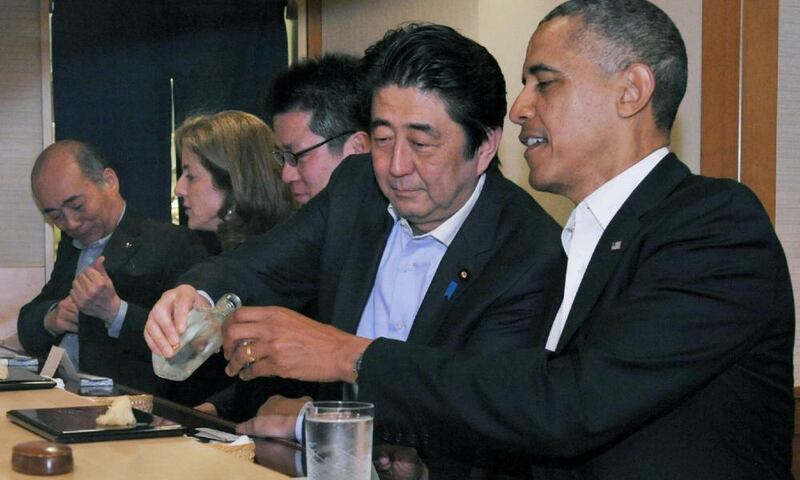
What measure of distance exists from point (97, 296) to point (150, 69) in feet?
4.82

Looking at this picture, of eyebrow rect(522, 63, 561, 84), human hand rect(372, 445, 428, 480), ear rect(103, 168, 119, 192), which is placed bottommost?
human hand rect(372, 445, 428, 480)

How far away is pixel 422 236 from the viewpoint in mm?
2188

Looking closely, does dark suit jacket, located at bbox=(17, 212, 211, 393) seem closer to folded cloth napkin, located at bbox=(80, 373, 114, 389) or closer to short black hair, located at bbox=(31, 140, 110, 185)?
short black hair, located at bbox=(31, 140, 110, 185)

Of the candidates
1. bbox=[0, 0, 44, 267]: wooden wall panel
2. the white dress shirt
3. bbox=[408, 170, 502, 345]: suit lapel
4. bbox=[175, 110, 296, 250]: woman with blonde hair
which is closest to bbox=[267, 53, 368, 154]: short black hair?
bbox=[175, 110, 296, 250]: woman with blonde hair

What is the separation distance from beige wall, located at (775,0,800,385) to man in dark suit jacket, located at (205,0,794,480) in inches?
53.1

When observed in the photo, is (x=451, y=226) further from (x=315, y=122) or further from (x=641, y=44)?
(x=315, y=122)

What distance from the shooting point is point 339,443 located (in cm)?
125

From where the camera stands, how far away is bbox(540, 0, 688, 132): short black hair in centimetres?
174

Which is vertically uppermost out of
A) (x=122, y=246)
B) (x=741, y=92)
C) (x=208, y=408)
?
(x=741, y=92)

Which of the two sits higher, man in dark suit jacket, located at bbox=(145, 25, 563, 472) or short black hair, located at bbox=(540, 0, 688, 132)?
short black hair, located at bbox=(540, 0, 688, 132)

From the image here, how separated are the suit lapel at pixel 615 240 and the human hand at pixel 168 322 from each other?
641mm

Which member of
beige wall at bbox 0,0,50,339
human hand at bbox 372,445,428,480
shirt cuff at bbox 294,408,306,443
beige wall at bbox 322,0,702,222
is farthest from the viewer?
beige wall at bbox 0,0,50,339

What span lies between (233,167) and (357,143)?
713 mm

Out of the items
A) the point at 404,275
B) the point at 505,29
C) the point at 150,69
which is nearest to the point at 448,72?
the point at 404,275
